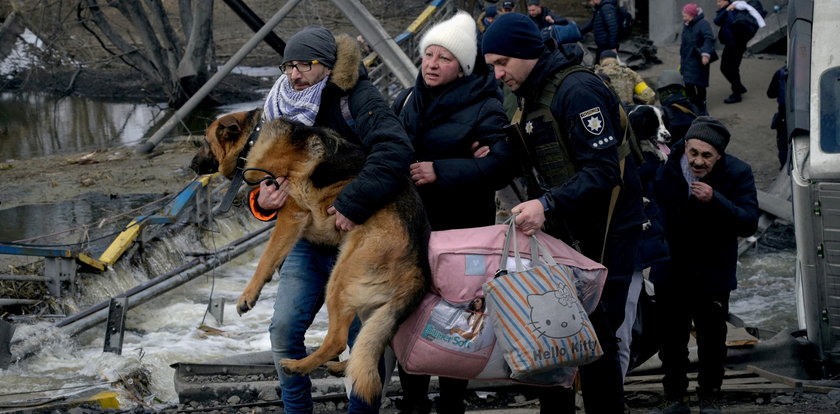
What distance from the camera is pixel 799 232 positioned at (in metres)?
5.88

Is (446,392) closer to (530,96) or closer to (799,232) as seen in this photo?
(530,96)

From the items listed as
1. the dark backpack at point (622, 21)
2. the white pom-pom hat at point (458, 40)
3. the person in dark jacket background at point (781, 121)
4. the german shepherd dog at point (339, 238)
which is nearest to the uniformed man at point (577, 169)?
the white pom-pom hat at point (458, 40)

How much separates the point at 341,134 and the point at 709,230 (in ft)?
7.78

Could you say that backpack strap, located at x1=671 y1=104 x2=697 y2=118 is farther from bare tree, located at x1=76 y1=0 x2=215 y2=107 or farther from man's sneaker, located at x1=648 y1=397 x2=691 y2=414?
bare tree, located at x1=76 y1=0 x2=215 y2=107

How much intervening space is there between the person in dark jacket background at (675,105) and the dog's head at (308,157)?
3821 millimetres

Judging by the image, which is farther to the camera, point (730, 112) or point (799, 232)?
point (730, 112)

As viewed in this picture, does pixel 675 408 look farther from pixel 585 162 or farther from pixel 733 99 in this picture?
pixel 733 99

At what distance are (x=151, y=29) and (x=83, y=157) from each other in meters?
6.89

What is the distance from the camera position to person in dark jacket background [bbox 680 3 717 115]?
1476 cm

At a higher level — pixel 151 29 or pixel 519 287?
pixel 151 29

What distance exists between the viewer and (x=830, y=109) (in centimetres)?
592

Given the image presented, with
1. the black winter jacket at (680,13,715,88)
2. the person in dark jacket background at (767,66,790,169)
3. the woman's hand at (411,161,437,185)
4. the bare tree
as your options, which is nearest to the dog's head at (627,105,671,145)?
the woman's hand at (411,161,437,185)

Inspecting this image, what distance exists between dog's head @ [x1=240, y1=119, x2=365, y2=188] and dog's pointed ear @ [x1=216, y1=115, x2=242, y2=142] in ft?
0.75

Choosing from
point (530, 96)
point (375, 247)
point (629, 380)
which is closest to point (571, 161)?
point (530, 96)
